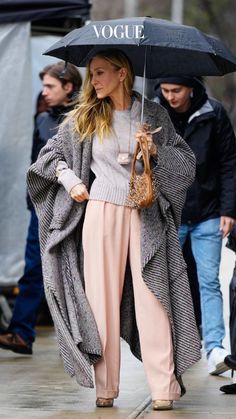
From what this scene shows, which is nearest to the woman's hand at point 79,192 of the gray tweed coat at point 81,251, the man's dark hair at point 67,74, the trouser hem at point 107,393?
the gray tweed coat at point 81,251

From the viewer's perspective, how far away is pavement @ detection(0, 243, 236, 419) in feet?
21.8

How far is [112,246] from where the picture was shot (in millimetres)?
6734

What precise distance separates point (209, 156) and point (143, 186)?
1.89m

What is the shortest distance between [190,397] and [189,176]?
1309 millimetres

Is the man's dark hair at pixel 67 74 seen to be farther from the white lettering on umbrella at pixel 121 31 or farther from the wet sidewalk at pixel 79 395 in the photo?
the white lettering on umbrella at pixel 121 31

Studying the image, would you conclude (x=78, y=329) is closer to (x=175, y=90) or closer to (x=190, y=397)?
(x=190, y=397)

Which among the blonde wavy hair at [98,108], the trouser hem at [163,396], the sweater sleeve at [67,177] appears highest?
the blonde wavy hair at [98,108]

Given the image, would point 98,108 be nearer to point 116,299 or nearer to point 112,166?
point 112,166

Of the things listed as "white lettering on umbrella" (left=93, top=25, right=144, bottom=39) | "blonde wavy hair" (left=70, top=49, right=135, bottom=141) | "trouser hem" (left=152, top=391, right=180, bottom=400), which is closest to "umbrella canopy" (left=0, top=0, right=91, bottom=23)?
"blonde wavy hair" (left=70, top=49, right=135, bottom=141)

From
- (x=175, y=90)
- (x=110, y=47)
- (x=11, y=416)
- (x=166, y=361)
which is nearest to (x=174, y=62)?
(x=110, y=47)

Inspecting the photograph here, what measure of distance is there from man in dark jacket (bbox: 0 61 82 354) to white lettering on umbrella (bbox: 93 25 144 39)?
242cm

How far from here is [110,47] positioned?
6781mm

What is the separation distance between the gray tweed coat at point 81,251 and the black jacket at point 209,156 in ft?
4.61

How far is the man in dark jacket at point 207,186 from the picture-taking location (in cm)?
829
